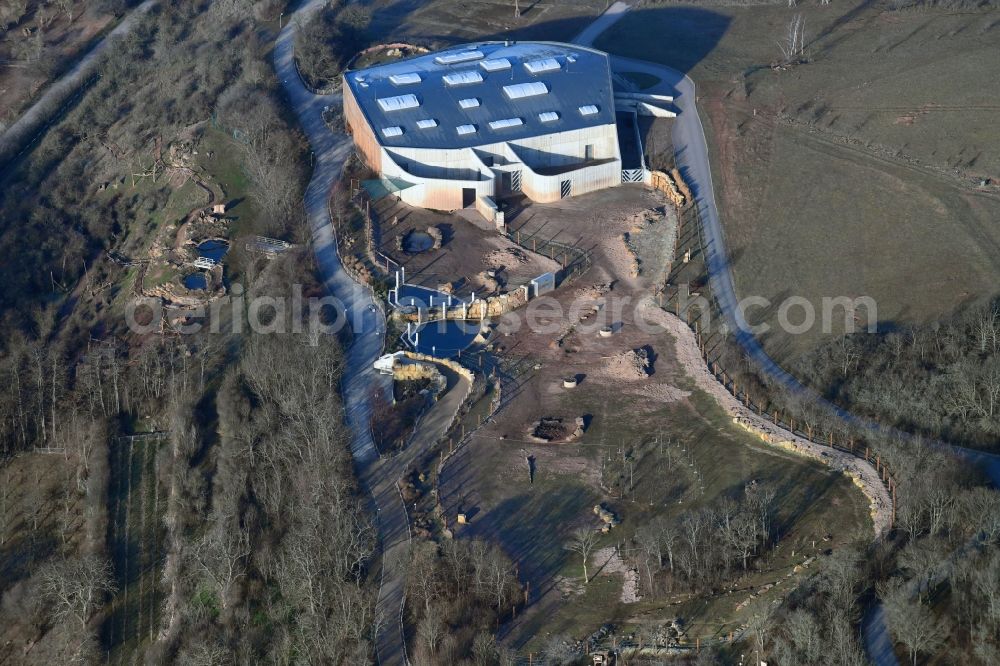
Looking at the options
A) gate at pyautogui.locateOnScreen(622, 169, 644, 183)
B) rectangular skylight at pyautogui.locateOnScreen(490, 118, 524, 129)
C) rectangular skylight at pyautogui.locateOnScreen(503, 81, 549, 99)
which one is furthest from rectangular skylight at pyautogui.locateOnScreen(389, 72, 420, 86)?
gate at pyautogui.locateOnScreen(622, 169, 644, 183)


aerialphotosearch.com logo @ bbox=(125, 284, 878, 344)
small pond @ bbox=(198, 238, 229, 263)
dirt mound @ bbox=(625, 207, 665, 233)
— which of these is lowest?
small pond @ bbox=(198, 238, 229, 263)

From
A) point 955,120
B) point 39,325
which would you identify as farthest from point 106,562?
point 955,120

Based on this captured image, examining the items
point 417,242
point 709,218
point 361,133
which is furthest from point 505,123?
point 709,218

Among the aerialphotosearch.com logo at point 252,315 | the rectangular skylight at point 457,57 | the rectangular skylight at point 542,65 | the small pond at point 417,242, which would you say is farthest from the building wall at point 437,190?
the rectangular skylight at point 457,57

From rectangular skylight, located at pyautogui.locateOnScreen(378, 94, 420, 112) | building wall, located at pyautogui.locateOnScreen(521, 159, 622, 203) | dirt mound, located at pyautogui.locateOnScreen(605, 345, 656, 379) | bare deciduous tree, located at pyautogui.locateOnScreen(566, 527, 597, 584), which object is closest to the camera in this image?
bare deciduous tree, located at pyautogui.locateOnScreen(566, 527, 597, 584)

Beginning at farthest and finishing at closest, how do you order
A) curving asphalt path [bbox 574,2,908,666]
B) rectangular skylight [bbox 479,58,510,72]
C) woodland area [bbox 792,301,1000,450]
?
rectangular skylight [bbox 479,58,510,72] → woodland area [bbox 792,301,1000,450] → curving asphalt path [bbox 574,2,908,666]

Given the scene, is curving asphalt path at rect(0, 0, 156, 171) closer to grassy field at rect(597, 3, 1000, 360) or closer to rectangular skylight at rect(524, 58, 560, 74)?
rectangular skylight at rect(524, 58, 560, 74)
